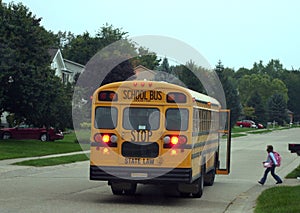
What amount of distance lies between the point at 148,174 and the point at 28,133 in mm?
32779

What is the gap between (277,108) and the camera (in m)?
133

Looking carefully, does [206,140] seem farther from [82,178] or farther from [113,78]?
[113,78]

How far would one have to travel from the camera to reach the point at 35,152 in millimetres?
33500

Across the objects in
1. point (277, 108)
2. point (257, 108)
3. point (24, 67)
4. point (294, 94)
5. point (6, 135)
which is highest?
point (294, 94)

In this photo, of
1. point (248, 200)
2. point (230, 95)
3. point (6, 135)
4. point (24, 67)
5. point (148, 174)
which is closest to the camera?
point (148, 174)

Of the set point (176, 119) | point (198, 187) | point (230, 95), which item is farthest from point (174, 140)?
point (230, 95)

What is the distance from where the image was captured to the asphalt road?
568 inches

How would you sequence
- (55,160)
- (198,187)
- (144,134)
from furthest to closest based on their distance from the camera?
(55,160) < (198,187) < (144,134)

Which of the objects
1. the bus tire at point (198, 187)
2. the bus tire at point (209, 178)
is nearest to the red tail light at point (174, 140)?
the bus tire at point (198, 187)

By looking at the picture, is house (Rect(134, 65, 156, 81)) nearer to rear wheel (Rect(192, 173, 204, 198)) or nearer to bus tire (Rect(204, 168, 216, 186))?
bus tire (Rect(204, 168, 216, 186))

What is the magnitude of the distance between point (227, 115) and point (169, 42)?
5137 mm

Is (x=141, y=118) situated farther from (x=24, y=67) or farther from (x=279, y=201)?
(x=24, y=67)

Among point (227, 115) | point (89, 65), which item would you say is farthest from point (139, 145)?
point (89, 65)

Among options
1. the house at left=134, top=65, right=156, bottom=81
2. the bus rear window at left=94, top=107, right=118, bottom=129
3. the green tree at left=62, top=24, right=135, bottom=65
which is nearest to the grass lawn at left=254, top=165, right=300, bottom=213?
the bus rear window at left=94, top=107, right=118, bottom=129
